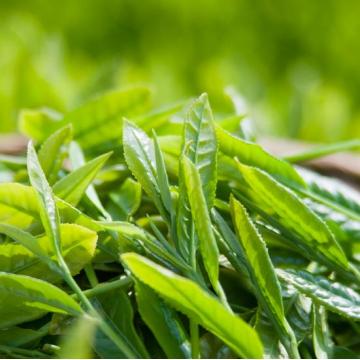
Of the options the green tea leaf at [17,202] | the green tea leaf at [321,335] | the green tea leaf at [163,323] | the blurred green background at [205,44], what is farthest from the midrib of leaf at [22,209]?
the blurred green background at [205,44]

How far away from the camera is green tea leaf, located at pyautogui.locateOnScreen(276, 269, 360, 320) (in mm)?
648

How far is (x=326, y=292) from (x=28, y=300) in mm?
228

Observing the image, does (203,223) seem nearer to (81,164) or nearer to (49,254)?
(49,254)

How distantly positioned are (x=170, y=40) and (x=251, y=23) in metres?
0.23

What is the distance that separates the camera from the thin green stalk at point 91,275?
0.65 metres

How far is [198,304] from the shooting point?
1.79 ft

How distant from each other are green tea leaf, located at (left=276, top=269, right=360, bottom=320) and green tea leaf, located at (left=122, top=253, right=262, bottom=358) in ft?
0.35

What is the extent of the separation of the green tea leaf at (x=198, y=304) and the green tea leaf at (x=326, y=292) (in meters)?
0.11

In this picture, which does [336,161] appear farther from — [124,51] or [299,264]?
[124,51]

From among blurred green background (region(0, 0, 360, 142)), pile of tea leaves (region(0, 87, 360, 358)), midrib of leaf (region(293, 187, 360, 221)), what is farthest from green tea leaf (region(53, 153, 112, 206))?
blurred green background (region(0, 0, 360, 142))

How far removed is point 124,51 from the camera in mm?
2230

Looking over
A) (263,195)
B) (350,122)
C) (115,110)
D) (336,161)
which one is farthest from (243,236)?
(350,122)

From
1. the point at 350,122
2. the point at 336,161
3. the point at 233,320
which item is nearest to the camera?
the point at 233,320

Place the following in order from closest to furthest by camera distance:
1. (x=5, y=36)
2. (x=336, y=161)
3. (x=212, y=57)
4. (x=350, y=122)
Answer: (x=336, y=161), (x=350, y=122), (x=5, y=36), (x=212, y=57)
